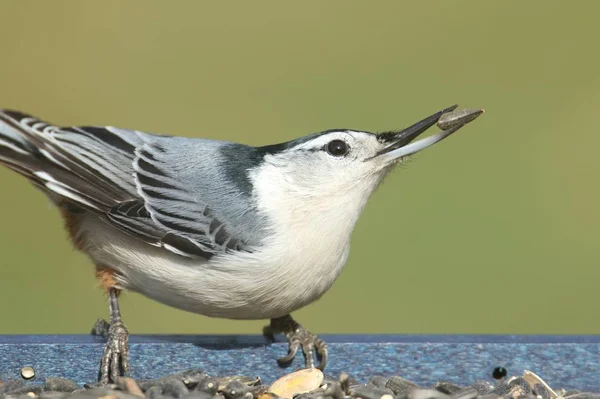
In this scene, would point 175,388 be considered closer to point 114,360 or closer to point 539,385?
point 114,360

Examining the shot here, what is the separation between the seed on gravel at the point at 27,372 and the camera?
3906 millimetres

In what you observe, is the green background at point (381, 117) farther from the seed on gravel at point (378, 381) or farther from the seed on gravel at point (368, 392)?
the seed on gravel at point (368, 392)

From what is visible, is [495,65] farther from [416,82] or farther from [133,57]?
[133,57]

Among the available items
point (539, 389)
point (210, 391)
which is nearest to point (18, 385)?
point (210, 391)

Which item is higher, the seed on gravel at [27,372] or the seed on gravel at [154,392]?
the seed on gravel at [27,372]

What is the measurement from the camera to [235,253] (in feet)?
13.6

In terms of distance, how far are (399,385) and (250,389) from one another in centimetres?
54

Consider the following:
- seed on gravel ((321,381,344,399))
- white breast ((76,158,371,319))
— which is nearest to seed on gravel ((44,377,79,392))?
white breast ((76,158,371,319))

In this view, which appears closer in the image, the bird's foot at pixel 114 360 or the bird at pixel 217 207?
the bird's foot at pixel 114 360

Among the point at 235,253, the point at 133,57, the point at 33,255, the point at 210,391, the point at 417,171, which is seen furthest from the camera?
the point at 133,57

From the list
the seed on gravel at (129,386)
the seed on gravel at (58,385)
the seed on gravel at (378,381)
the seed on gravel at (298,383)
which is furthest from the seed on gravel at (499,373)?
the seed on gravel at (58,385)

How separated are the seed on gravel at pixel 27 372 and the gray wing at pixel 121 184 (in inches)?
26.8

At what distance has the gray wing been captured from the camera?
4.23 meters

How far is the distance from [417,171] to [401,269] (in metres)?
1.19
